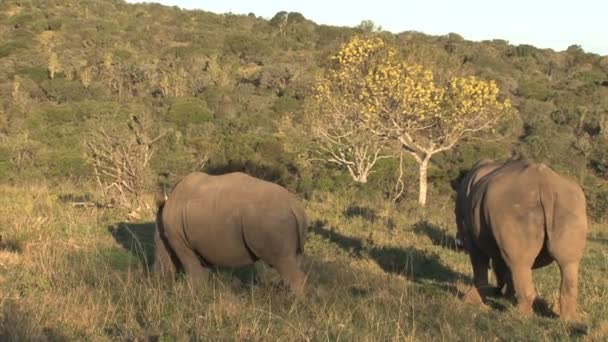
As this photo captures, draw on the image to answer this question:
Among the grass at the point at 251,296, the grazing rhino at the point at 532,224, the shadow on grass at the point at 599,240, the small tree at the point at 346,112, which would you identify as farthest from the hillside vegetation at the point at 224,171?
the small tree at the point at 346,112

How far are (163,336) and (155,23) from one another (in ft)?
224

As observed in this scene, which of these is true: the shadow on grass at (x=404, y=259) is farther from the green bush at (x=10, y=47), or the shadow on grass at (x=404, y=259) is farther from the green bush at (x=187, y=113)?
the green bush at (x=10, y=47)

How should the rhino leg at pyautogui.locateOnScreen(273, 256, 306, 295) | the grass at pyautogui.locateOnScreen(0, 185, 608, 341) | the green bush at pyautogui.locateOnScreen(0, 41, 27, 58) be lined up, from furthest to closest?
1. the green bush at pyautogui.locateOnScreen(0, 41, 27, 58)
2. the rhino leg at pyautogui.locateOnScreen(273, 256, 306, 295)
3. the grass at pyautogui.locateOnScreen(0, 185, 608, 341)

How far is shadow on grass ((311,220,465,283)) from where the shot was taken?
32.3 ft

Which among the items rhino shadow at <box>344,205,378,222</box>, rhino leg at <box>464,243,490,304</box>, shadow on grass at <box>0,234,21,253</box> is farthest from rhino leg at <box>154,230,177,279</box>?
rhino shadow at <box>344,205,378,222</box>

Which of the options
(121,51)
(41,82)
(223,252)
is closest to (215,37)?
(121,51)

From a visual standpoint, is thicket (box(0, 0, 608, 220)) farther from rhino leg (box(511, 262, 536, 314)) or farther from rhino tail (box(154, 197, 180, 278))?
rhino tail (box(154, 197, 180, 278))

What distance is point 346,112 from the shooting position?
20.8 metres

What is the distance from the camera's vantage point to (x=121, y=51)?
52125 millimetres

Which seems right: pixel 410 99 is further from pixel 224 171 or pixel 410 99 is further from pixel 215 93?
pixel 215 93

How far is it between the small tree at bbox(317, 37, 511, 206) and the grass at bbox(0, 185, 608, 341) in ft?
25.1

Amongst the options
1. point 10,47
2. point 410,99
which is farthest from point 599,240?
point 10,47

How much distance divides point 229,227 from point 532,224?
10.3ft

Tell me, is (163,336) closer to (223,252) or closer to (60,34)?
(223,252)
